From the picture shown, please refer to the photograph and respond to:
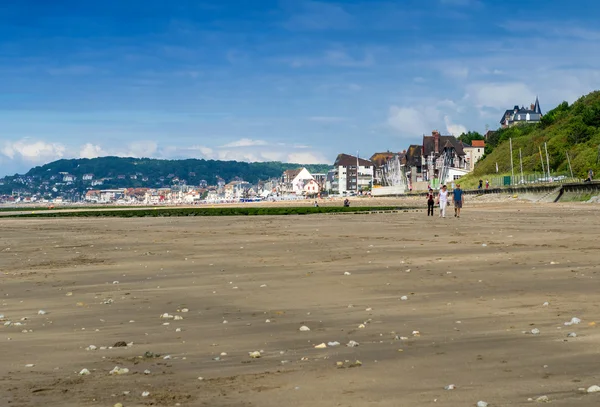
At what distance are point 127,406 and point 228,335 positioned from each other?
10.8 ft

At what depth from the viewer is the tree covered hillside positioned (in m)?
90.9

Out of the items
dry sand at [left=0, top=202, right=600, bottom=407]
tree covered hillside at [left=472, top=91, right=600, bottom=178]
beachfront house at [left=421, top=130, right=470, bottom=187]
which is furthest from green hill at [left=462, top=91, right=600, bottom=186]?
dry sand at [left=0, top=202, right=600, bottom=407]

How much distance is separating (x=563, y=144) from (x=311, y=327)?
99349 millimetres

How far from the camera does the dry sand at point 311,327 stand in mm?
6750

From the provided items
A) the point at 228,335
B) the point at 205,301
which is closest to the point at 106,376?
the point at 228,335

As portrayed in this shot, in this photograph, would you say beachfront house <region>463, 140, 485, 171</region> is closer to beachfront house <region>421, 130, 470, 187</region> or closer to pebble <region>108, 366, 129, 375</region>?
beachfront house <region>421, 130, 470, 187</region>

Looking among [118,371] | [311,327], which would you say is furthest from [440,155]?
[118,371]

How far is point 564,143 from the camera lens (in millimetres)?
103500

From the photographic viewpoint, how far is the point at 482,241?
2266 centimetres

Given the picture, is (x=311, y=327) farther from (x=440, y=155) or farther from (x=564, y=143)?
(x=440, y=155)

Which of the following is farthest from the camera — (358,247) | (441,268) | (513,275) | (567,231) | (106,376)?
(567,231)

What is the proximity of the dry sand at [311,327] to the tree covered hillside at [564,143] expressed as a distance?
72.7m

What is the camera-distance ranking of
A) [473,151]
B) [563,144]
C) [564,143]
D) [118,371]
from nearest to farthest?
[118,371] < [563,144] < [564,143] < [473,151]

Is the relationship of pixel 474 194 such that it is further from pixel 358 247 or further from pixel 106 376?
pixel 106 376
